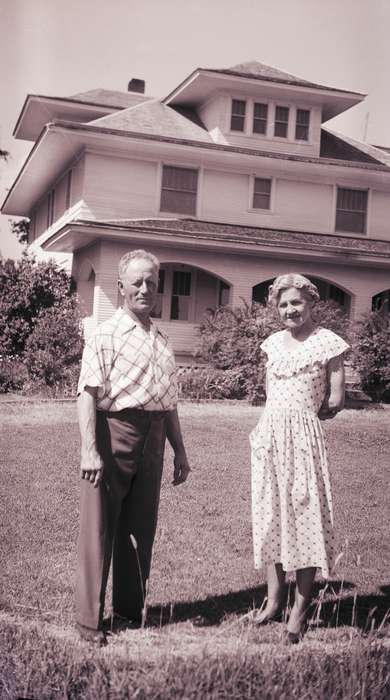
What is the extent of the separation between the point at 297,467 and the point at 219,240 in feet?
39.5

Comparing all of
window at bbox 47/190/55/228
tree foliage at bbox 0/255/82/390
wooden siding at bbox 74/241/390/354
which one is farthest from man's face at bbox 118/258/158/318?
window at bbox 47/190/55/228

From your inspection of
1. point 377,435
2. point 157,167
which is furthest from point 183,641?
point 157,167

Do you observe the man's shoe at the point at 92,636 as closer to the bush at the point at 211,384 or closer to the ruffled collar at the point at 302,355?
the ruffled collar at the point at 302,355

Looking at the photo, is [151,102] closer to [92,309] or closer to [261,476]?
[92,309]

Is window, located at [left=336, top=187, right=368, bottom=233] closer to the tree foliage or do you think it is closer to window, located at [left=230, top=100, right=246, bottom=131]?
window, located at [left=230, top=100, right=246, bottom=131]

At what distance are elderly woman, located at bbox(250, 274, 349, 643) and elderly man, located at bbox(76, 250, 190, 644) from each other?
0.53 m

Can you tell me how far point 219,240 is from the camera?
15.6 meters

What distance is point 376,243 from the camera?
18.0 m

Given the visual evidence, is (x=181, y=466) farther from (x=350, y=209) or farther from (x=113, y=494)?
(x=350, y=209)

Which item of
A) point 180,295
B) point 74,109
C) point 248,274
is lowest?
point 180,295

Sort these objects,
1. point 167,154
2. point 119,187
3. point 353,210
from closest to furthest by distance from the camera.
A: point 119,187 → point 167,154 → point 353,210

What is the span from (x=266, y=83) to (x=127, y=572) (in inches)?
604

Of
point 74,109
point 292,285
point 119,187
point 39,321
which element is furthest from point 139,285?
point 74,109

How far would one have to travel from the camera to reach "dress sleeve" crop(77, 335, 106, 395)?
3535 mm
